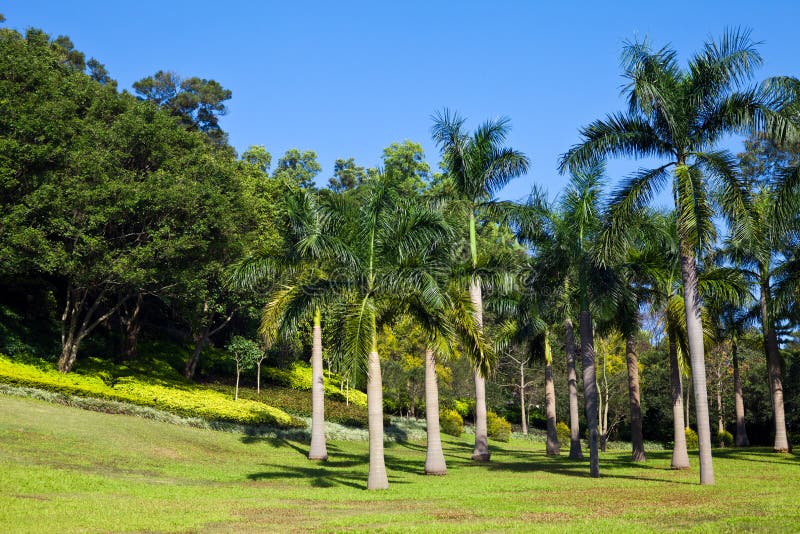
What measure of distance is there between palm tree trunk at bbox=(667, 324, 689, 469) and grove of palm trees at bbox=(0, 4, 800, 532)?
0.13 metres

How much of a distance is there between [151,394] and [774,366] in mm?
28251

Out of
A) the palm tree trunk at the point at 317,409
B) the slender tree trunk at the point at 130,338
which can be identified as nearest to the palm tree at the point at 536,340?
the palm tree trunk at the point at 317,409

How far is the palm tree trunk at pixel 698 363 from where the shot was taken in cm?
1909

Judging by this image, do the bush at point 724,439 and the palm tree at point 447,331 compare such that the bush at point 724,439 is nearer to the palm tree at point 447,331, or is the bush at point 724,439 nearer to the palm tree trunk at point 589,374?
the palm tree trunk at point 589,374

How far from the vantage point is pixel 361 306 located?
18.6 m

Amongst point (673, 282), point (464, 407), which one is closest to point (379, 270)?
point (673, 282)

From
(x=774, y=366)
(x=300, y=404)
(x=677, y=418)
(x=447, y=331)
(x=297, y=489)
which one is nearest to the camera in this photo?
(x=297, y=489)

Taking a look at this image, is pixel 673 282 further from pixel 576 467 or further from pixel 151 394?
pixel 151 394

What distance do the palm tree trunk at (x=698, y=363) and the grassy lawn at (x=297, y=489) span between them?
2.38 ft

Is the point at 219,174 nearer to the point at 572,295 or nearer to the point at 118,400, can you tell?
the point at 118,400

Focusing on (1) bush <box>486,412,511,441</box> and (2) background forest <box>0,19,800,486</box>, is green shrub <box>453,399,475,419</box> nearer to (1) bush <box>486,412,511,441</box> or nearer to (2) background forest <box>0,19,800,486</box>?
(2) background forest <box>0,19,800,486</box>

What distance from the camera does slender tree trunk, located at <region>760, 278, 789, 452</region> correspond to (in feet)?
102

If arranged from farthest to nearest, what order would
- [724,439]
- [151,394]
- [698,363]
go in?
[724,439]
[151,394]
[698,363]

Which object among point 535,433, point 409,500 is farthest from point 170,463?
point 535,433
